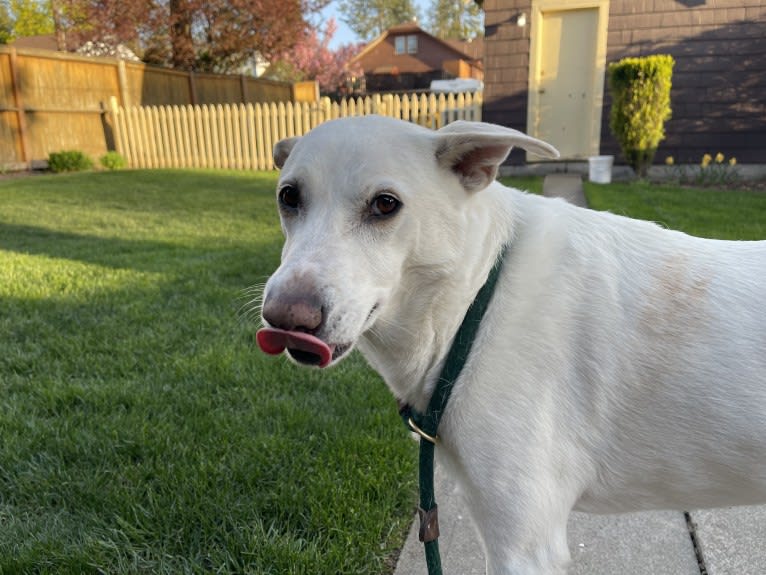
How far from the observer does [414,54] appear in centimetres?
5475

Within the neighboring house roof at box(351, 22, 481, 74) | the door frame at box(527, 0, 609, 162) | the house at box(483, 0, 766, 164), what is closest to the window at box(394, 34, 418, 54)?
the neighboring house roof at box(351, 22, 481, 74)

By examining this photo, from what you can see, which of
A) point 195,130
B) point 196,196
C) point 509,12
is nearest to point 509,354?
A: point 196,196

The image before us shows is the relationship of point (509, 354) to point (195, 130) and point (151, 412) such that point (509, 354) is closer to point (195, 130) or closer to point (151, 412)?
point (151, 412)

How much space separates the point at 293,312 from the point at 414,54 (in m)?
57.7

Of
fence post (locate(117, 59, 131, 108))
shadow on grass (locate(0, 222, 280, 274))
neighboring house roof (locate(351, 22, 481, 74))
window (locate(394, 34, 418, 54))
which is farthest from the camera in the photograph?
window (locate(394, 34, 418, 54))

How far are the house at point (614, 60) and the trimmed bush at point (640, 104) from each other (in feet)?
3.10

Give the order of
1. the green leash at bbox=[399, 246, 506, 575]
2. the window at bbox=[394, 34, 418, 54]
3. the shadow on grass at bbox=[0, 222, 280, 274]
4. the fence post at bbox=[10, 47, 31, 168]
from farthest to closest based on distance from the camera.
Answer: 1. the window at bbox=[394, 34, 418, 54]
2. the fence post at bbox=[10, 47, 31, 168]
3. the shadow on grass at bbox=[0, 222, 280, 274]
4. the green leash at bbox=[399, 246, 506, 575]

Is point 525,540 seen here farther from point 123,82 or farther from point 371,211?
point 123,82

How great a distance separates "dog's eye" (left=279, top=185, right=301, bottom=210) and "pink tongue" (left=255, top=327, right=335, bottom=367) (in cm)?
48

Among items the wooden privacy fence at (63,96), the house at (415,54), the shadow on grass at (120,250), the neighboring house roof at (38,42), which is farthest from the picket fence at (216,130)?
the house at (415,54)

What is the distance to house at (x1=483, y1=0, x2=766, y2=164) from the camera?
424 inches

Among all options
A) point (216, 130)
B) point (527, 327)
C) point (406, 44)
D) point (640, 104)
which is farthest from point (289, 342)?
point (406, 44)

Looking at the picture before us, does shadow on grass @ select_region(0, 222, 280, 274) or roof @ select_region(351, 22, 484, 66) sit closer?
shadow on grass @ select_region(0, 222, 280, 274)

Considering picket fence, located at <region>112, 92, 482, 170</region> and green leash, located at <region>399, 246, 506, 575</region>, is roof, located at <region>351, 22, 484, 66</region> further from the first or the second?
green leash, located at <region>399, 246, 506, 575</region>
